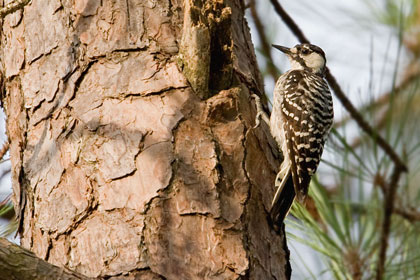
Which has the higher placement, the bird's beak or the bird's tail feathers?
the bird's beak

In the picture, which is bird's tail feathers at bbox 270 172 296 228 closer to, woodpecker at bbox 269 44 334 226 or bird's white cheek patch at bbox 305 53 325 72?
woodpecker at bbox 269 44 334 226

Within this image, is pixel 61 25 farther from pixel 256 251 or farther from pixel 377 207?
pixel 377 207

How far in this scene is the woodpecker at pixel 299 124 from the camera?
3.37m

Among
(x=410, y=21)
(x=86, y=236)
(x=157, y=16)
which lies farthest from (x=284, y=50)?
(x=86, y=236)

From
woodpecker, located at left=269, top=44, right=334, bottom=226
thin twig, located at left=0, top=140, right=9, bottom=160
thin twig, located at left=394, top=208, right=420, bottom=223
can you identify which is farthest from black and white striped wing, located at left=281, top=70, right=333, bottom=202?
thin twig, located at left=0, top=140, right=9, bottom=160

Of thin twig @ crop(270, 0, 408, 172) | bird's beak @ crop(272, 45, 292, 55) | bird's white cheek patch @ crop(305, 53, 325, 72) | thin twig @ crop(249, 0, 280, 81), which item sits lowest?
thin twig @ crop(270, 0, 408, 172)

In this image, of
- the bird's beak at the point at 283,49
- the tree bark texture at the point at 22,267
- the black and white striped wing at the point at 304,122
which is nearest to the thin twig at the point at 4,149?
the tree bark texture at the point at 22,267

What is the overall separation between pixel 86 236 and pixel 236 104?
0.88 meters

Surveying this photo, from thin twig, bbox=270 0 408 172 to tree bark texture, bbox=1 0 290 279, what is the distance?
81cm

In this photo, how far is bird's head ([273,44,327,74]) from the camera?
4.84m

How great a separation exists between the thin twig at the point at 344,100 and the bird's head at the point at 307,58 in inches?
48.9

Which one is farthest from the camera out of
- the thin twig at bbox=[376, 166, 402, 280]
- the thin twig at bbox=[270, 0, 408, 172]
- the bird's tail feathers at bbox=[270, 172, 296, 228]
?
the thin twig at bbox=[270, 0, 408, 172]

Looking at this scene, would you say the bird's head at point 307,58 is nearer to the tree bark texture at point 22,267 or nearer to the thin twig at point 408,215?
the thin twig at point 408,215

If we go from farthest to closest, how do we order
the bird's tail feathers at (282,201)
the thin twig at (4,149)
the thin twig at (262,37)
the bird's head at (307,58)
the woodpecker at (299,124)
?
1. the bird's head at (307,58)
2. the thin twig at (262,37)
3. the woodpecker at (299,124)
4. the thin twig at (4,149)
5. the bird's tail feathers at (282,201)
